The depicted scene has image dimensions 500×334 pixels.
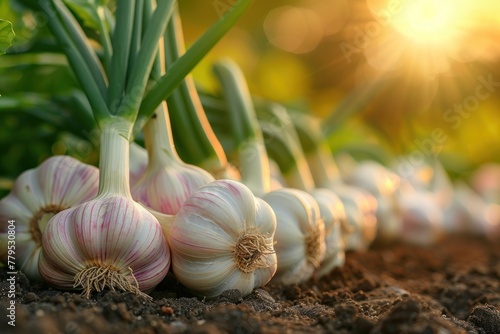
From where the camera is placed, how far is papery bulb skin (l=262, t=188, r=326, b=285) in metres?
1.58

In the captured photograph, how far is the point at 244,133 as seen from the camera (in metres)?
1.85

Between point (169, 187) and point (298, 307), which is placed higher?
point (169, 187)

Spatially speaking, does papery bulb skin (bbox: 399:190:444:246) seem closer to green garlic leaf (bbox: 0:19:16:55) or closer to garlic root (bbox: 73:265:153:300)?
garlic root (bbox: 73:265:153:300)

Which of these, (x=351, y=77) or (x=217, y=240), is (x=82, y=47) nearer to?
(x=217, y=240)

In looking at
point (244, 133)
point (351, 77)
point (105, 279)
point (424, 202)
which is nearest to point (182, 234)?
point (105, 279)

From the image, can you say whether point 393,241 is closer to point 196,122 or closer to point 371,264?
point 371,264

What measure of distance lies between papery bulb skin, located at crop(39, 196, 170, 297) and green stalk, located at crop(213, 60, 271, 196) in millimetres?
473

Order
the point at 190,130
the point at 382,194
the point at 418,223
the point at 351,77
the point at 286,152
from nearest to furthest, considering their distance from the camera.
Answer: the point at 190,130 < the point at 286,152 < the point at 382,194 < the point at 418,223 < the point at 351,77

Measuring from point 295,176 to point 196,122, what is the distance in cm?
51

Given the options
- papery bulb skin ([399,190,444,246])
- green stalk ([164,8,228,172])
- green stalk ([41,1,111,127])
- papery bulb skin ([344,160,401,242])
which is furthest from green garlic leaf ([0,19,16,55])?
papery bulb skin ([399,190,444,246])

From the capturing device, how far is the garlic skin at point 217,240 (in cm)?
130

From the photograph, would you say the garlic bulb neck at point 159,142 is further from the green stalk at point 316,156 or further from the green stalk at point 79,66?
the green stalk at point 316,156

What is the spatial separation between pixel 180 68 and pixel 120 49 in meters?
0.16

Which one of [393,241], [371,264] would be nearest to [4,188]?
[371,264]
